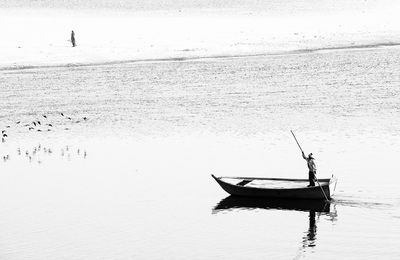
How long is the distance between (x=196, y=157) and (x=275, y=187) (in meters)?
7.26

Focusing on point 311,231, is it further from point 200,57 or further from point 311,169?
point 200,57

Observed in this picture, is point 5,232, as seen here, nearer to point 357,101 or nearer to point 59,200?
point 59,200

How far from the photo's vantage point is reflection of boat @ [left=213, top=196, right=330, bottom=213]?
3247 cm

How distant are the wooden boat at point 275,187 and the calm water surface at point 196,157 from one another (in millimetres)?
382

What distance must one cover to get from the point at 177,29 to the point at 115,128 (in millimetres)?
36578

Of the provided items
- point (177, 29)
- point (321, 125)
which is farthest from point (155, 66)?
point (321, 125)

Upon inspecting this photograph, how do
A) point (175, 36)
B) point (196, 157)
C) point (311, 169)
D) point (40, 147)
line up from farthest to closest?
1. point (175, 36)
2. point (40, 147)
3. point (196, 157)
4. point (311, 169)

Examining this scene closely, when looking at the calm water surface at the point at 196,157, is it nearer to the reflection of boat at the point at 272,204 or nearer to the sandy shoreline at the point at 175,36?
the reflection of boat at the point at 272,204

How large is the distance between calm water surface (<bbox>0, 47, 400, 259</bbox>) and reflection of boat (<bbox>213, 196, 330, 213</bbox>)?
2.7 inches

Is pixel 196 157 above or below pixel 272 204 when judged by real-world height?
above

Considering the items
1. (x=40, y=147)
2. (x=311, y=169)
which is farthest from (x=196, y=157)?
(x=311, y=169)

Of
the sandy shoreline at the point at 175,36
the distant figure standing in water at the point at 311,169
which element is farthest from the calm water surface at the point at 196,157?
the sandy shoreline at the point at 175,36

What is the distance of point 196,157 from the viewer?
4097 centimetres

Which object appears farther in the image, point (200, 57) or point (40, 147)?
point (200, 57)
